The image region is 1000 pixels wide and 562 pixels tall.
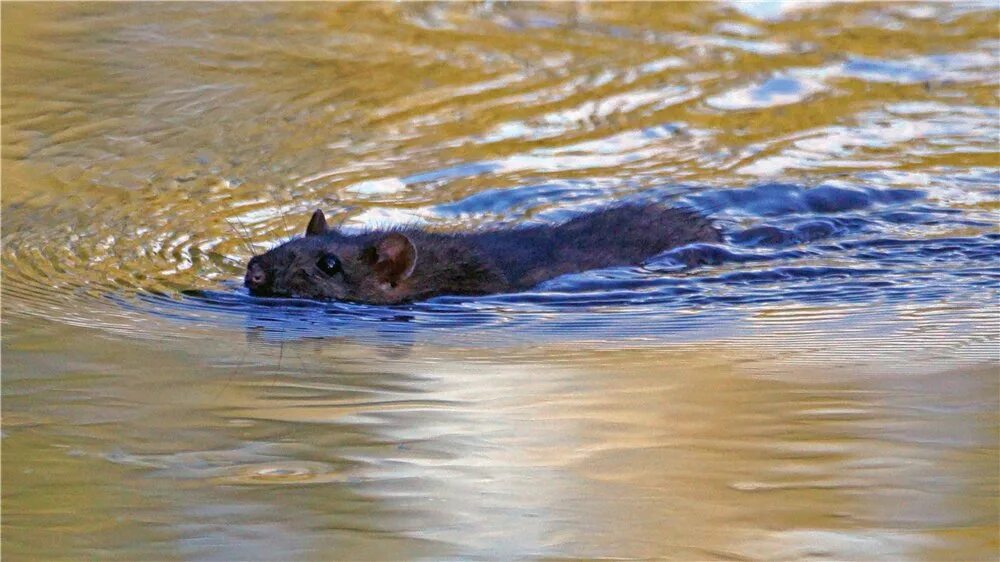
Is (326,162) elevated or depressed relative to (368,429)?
elevated

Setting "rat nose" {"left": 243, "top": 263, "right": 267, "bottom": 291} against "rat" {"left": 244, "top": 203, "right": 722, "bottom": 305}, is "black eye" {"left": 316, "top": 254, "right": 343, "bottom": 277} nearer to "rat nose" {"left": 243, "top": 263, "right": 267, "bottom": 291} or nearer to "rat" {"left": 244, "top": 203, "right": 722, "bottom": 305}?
"rat" {"left": 244, "top": 203, "right": 722, "bottom": 305}

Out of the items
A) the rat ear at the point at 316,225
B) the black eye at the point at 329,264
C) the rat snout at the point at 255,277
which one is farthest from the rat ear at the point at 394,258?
the rat snout at the point at 255,277

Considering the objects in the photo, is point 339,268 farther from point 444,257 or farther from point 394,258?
point 444,257

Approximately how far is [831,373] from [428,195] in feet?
13.8

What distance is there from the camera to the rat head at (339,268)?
6754mm

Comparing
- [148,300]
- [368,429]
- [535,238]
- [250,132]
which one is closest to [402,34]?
[250,132]

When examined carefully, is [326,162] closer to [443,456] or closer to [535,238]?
[535,238]

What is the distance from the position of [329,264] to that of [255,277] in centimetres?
36

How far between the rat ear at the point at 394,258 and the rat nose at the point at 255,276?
1.72 feet

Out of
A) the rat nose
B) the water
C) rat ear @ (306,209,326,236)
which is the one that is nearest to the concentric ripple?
the water

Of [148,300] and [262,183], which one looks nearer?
[148,300]

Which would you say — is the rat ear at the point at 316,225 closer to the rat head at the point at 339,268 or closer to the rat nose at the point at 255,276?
the rat head at the point at 339,268

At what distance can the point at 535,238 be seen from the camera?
7.50 metres

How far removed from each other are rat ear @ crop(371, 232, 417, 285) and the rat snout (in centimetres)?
52
